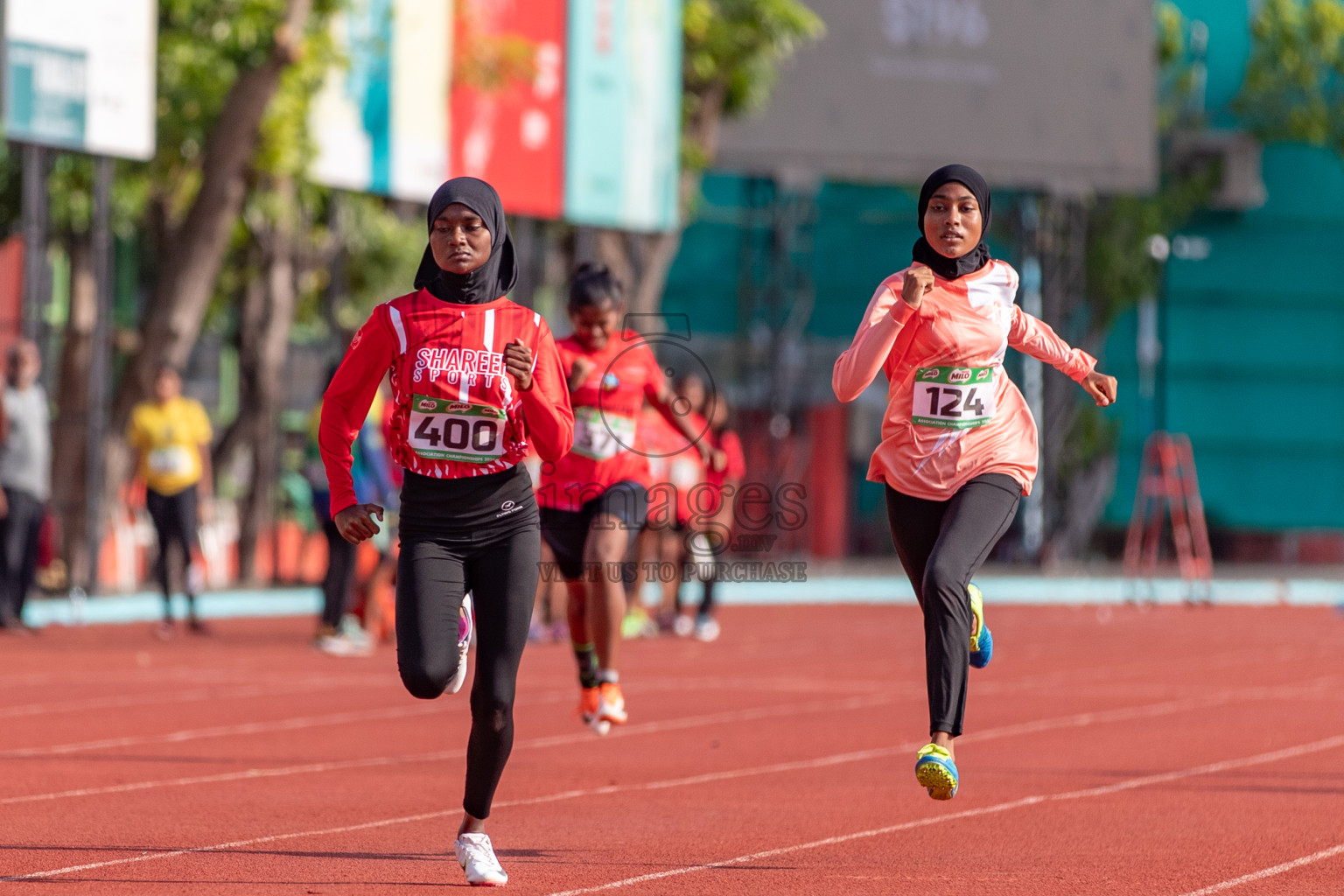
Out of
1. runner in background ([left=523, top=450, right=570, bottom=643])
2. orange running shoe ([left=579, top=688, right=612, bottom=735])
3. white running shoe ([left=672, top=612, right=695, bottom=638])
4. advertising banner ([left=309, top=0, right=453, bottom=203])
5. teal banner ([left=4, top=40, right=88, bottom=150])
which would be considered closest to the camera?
orange running shoe ([left=579, top=688, right=612, bottom=735])

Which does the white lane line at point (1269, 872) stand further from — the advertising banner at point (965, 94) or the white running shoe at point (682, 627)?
the advertising banner at point (965, 94)

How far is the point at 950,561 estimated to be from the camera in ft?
22.2

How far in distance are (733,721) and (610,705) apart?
206 cm

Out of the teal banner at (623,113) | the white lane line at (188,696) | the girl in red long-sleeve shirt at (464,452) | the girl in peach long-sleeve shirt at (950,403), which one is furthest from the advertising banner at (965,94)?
the girl in red long-sleeve shirt at (464,452)

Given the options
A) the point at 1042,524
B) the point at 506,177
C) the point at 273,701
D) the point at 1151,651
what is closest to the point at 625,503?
the point at 273,701

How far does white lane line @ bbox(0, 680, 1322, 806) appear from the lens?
843 cm

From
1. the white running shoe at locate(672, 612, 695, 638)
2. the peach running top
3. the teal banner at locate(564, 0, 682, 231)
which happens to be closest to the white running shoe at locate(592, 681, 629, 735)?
the peach running top

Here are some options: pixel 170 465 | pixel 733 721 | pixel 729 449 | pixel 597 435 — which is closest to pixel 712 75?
pixel 729 449

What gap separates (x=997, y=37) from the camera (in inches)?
1185

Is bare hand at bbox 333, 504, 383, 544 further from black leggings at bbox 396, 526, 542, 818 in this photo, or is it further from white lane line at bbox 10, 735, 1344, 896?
white lane line at bbox 10, 735, 1344, 896

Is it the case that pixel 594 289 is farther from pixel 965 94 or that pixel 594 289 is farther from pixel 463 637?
pixel 965 94

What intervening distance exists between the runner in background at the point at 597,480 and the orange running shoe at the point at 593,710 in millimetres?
13

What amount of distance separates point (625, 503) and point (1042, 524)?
24115 millimetres

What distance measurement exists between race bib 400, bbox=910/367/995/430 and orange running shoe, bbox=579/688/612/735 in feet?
9.18
